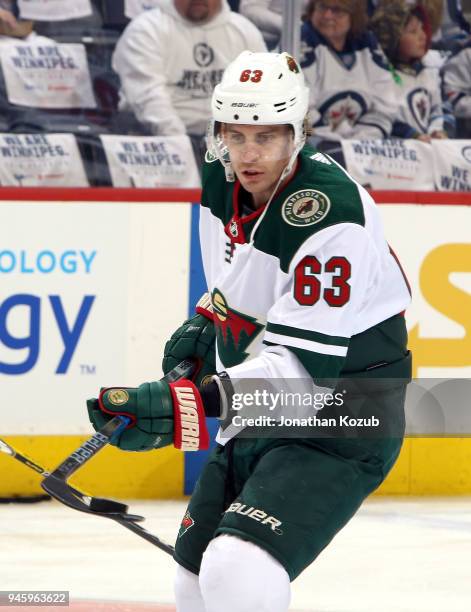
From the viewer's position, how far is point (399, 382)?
2066 mm

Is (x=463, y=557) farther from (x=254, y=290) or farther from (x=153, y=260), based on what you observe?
(x=254, y=290)

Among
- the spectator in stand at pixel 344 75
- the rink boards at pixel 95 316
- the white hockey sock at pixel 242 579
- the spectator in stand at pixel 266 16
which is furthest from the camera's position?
the spectator in stand at pixel 344 75

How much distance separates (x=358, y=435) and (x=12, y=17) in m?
2.97

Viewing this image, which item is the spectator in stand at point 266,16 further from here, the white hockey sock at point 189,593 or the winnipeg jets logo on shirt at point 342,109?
the white hockey sock at point 189,593

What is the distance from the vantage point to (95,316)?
408 cm

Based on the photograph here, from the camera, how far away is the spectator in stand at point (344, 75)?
15.3 ft

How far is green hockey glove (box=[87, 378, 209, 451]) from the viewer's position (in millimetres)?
1854

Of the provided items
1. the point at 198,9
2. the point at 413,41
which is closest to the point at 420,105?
the point at 413,41

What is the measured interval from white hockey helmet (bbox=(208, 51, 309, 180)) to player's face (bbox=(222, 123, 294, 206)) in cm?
2

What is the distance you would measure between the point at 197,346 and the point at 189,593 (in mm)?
452

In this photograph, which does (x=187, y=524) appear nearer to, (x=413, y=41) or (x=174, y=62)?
(x=174, y=62)

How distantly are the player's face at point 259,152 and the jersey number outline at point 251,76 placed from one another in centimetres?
9

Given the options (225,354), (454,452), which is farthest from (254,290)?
(454,452)

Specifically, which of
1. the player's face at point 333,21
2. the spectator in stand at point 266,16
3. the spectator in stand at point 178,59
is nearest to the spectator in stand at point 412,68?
the player's face at point 333,21
